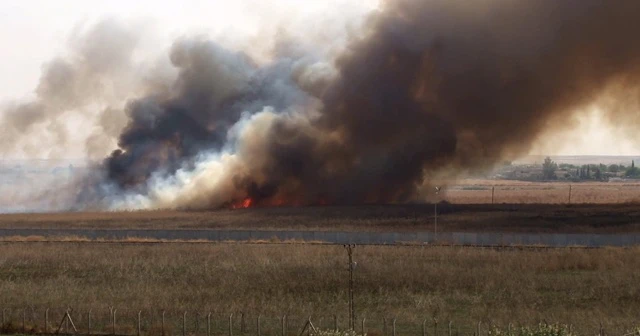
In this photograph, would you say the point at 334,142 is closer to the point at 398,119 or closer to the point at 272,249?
the point at 398,119

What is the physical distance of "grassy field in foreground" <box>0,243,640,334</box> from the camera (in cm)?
5462

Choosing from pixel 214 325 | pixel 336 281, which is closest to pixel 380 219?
pixel 336 281

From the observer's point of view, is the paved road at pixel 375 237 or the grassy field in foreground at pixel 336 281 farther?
the paved road at pixel 375 237

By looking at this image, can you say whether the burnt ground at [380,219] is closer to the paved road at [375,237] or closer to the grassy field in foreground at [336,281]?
the paved road at [375,237]

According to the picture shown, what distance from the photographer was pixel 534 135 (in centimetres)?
11262

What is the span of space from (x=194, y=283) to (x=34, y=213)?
2712 inches

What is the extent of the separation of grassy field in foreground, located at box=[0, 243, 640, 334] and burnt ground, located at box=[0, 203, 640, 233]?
2051 centimetres

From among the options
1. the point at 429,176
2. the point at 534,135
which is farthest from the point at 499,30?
the point at 429,176

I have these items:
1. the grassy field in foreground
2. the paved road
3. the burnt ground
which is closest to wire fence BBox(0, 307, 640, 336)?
the grassy field in foreground

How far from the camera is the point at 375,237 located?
80812mm

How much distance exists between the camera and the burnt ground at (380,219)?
95.5m

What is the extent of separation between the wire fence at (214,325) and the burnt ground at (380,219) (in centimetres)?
4179

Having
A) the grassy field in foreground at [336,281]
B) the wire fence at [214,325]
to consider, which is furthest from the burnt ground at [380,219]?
the wire fence at [214,325]

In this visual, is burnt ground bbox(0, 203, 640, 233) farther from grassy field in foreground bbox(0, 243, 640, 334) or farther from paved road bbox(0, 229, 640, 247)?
grassy field in foreground bbox(0, 243, 640, 334)
